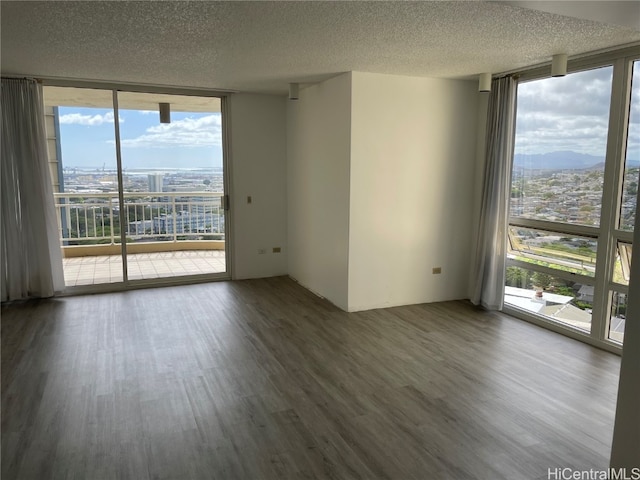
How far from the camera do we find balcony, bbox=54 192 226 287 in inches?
235

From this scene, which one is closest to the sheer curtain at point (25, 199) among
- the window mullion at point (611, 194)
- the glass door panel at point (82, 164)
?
the glass door panel at point (82, 164)

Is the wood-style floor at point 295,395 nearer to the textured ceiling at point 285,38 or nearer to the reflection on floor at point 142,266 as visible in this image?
the reflection on floor at point 142,266

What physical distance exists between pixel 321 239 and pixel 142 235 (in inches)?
109

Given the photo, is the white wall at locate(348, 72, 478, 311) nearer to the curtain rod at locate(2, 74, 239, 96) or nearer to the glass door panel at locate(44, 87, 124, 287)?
the curtain rod at locate(2, 74, 239, 96)

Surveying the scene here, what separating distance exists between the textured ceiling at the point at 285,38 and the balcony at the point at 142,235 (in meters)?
1.84

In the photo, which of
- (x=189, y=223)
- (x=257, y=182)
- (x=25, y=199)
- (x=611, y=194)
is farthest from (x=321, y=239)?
(x=25, y=199)

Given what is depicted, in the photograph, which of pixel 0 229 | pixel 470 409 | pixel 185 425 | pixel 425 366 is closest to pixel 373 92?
→ pixel 425 366

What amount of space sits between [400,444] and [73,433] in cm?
186

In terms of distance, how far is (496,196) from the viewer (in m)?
4.81

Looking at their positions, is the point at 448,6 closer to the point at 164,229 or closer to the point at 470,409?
the point at 470,409

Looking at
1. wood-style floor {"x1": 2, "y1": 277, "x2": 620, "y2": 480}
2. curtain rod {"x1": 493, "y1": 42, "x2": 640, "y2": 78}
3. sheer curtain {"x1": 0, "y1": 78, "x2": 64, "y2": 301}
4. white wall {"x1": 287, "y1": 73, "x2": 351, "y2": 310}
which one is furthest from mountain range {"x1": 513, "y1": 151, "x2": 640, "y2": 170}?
sheer curtain {"x1": 0, "y1": 78, "x2": 64, "y2": 301}

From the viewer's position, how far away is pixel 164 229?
6.72 meters

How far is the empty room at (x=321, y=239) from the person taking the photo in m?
2.56

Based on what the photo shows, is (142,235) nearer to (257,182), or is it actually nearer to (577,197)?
(257,182)
